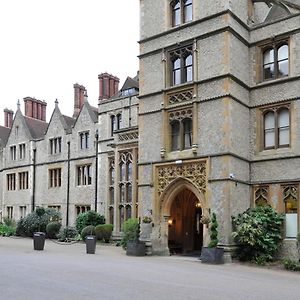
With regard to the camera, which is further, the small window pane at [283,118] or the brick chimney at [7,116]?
the brick chimney at [7,116]

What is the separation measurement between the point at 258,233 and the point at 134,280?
733 cm

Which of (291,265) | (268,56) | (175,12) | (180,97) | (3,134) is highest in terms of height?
(175,12)

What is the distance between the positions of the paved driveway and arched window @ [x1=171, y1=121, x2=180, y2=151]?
18.2ft

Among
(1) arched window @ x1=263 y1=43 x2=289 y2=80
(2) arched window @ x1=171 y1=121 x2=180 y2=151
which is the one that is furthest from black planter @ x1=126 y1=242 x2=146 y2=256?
(1) arched window @ x1=263 y1=43 x2=289 y2=80

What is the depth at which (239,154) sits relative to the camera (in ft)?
64.7

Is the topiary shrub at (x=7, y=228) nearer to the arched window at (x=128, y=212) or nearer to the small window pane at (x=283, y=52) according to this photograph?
the arched window at (x=128, y=212)

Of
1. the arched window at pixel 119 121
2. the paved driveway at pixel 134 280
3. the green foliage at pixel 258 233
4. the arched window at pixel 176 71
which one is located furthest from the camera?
the arched window at pixel 119 121

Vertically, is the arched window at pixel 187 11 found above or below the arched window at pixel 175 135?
above

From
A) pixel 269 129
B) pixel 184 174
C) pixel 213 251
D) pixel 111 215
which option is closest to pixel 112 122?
pixel 111 215

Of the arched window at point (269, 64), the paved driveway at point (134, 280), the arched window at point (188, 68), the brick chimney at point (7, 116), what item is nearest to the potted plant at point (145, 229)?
the paved driveway at point (134, 280)

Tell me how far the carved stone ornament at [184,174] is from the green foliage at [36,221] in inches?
543

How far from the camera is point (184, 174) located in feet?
66.6

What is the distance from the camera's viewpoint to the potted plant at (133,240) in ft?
66.5

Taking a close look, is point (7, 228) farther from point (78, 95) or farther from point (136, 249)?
point (136, 249)
